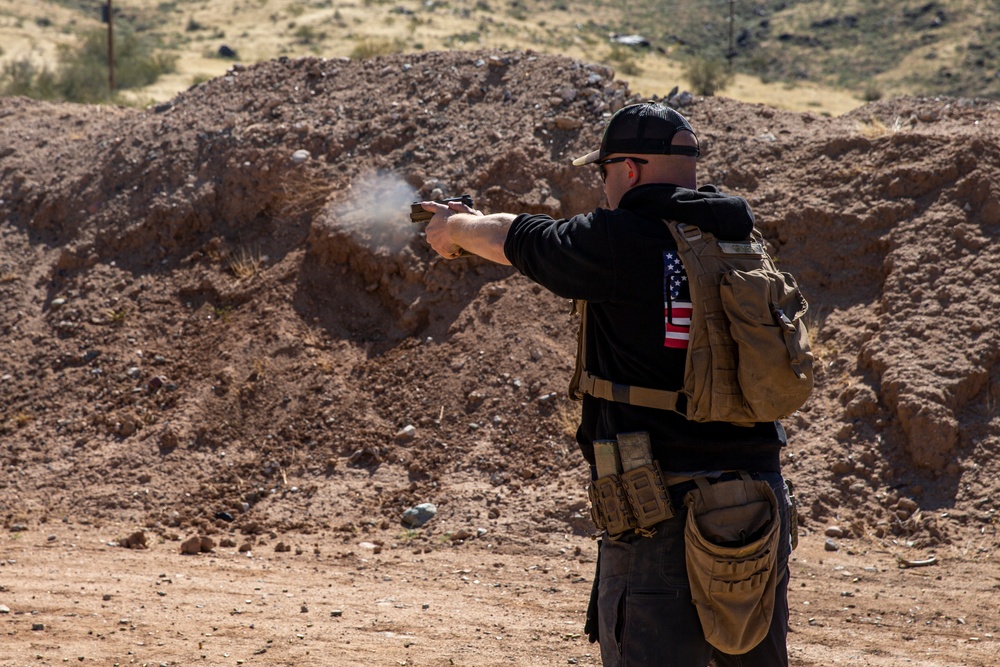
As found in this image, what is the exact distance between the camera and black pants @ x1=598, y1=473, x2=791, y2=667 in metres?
2.44

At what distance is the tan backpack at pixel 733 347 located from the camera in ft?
8.01

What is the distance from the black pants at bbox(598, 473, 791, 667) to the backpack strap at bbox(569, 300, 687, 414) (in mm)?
241

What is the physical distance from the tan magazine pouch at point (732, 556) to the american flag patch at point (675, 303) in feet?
1.22

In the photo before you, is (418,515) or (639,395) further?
(418,515)

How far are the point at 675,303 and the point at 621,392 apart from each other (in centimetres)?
28

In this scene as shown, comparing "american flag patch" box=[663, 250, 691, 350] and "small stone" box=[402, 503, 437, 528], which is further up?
"american flag patch" box=[663, 250, 691, 350]

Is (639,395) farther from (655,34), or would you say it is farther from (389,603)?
(655,34)

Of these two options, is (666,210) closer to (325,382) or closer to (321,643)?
(321,643)

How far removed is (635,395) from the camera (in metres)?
2.56

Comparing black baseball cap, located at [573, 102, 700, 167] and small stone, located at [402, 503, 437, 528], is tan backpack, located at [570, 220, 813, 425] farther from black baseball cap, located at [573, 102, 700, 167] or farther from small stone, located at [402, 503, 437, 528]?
small stone, located at [402, 503, 437, 528]

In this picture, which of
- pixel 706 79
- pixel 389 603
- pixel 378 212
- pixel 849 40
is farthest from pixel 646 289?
pixel 849 40

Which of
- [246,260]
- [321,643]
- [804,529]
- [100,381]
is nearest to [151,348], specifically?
[100,381]

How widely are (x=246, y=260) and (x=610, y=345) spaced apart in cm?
600

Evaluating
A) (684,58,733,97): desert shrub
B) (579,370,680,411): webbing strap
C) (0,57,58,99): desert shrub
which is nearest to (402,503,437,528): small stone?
(579,370,680,411): webbing strap
